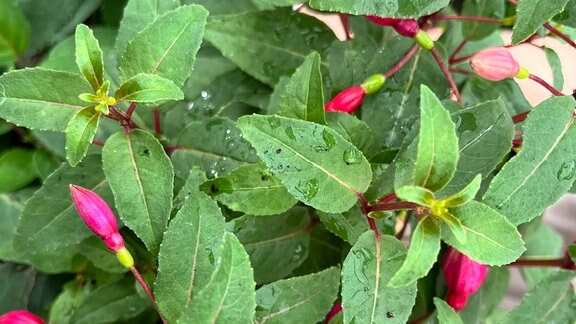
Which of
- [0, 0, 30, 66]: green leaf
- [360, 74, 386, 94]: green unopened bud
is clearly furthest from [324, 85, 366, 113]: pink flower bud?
[0, 0, 30, 66]: green leaf

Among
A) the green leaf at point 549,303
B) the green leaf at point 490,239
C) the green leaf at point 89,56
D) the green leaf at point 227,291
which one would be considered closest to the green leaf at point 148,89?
the green leaf at point 89,56

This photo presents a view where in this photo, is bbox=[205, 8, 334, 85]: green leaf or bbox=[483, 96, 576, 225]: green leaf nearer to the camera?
bbox=[483, 96, 576, 225]: green leaf

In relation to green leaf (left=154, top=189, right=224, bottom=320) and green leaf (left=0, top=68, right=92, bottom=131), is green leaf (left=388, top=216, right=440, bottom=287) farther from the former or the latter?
green leaf (left=0, top=68, right=92, bottom=131)

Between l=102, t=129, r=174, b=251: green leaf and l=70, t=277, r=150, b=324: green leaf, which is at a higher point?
l=102, t=129, r=174, b=251: green leaf

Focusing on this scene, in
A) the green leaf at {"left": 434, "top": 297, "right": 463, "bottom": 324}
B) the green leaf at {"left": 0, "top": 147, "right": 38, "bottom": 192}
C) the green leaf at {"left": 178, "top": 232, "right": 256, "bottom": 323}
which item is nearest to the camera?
the green leaf at {"left": 178, "top": 232, "right": 256, "bottom": 323}

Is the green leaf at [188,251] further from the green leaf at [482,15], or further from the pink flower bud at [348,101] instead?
the green leaf at [482,15]

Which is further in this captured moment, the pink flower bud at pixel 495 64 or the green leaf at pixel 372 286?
the pink flower bud at pixel 495 64

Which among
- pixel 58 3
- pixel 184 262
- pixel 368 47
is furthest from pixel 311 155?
pixel 58 3
